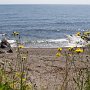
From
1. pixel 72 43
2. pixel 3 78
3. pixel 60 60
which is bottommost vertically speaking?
pixel 72 43

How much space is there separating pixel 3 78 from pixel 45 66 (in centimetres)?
812

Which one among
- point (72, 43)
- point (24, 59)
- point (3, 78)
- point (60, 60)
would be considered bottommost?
point (72, 43)

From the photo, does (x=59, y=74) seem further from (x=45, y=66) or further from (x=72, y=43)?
(x=72, y=43)

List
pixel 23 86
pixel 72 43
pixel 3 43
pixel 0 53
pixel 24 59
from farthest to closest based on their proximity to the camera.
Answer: pixel 72 43 < pixel 3 43 < pixel 0 53 < pixel 24 59 < pixel 23 86

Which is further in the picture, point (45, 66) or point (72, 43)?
point (72, 43)

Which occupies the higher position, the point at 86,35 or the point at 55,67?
the point at 86,35

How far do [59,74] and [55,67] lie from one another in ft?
5.37

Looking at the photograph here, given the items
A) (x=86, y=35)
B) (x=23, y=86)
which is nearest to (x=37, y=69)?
(x=86, y=35)

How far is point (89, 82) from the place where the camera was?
5234mm

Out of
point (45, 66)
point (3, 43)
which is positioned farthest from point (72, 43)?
point (45, 66)

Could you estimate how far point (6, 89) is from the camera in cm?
499

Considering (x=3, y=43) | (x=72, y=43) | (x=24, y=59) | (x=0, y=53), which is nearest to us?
(x=24, y=59)

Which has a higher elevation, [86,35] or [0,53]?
[86,35]

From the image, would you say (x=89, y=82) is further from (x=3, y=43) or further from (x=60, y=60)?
(x=3, y=43)
